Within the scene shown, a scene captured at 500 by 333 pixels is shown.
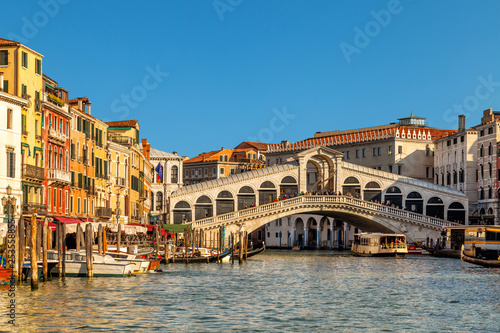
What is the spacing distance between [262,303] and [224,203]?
41879 millimetres

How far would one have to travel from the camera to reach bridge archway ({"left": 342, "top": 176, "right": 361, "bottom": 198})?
72812 mm

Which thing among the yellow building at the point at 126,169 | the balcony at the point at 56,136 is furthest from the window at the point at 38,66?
the yellow building at the point at 126,169

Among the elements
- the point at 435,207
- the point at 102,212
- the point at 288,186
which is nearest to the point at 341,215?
the point at 288,186

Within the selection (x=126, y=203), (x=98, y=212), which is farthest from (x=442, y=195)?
(x=98, y=212)

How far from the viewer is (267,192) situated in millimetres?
72188

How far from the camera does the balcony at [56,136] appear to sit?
143 ft

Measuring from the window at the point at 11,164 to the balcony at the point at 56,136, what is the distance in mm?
4404

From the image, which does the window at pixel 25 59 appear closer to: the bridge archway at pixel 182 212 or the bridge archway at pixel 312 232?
the bridge archway at pixel 182 212

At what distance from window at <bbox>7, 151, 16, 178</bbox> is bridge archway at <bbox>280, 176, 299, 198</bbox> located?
3525 centimetres

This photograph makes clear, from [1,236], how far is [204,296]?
29.8 ft

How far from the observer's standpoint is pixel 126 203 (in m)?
60.1

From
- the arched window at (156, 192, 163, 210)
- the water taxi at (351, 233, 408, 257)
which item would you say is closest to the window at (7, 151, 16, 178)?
the water taxi at (351, 233, 408, 257)

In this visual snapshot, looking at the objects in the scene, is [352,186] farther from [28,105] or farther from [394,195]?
[28,105]

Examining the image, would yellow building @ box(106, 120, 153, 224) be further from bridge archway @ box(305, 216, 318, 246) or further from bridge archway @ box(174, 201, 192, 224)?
bridge archway @ box(305, 216, 318, 246)
